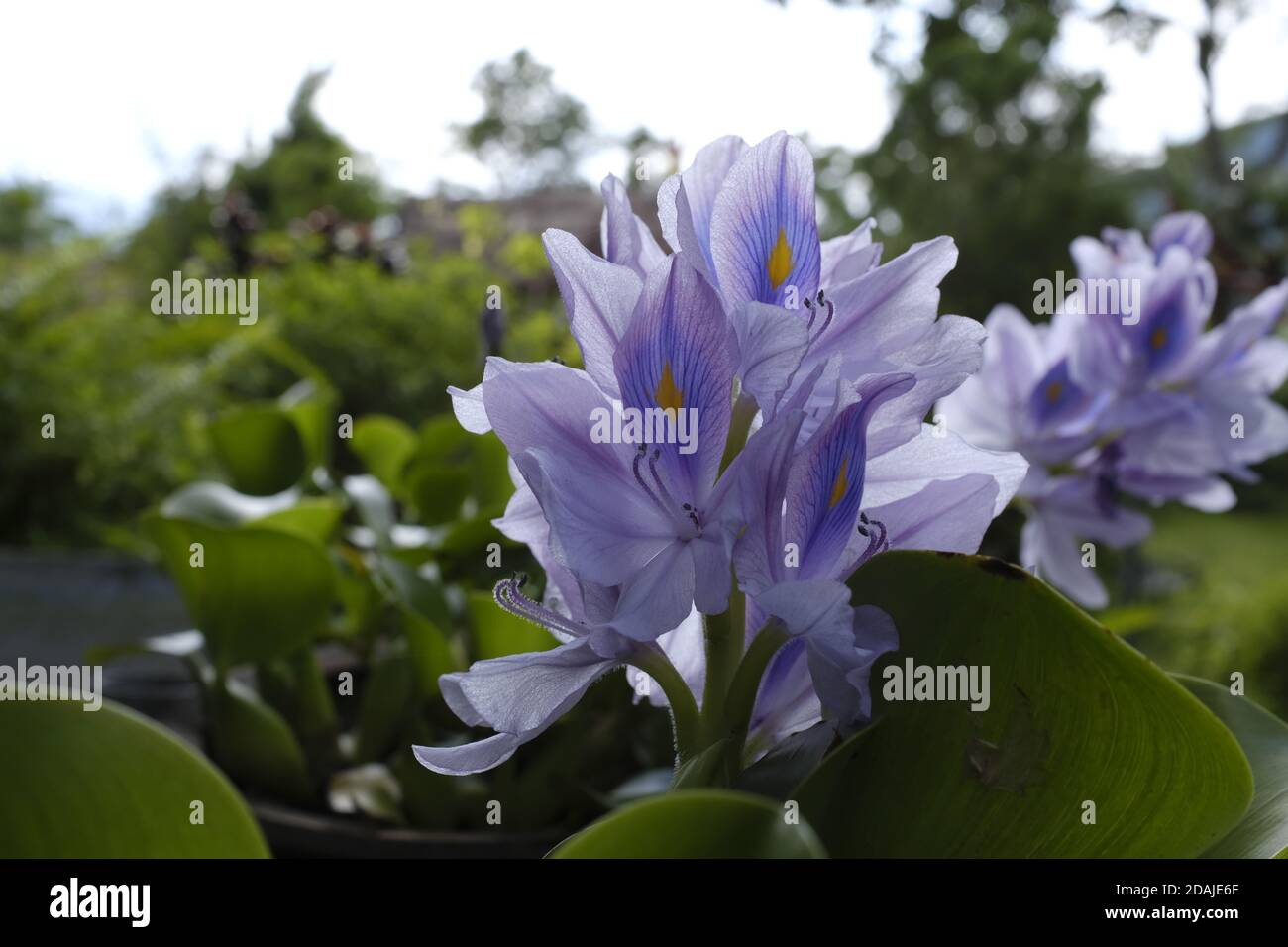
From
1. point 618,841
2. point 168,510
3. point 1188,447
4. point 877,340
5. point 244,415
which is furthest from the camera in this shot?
point 244,415

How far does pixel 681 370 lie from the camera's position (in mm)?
282

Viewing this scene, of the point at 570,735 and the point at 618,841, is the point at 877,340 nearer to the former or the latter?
the point at 618,841

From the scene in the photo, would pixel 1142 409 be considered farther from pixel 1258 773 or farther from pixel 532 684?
pixel 532 684

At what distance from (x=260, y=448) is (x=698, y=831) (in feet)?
2.75

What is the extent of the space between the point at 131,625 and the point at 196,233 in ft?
11.8

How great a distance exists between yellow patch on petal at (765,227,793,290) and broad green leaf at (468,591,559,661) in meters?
0.40

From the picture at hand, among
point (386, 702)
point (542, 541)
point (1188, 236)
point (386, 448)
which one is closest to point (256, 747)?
point (386, 702)

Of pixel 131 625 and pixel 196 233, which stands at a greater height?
pixel 196 233

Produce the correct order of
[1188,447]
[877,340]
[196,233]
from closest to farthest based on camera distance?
[877,340] < [1188,447] < [196,233]

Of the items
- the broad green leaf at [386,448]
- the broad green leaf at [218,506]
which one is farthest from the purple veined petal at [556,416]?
the broad green leaf at [386,448]

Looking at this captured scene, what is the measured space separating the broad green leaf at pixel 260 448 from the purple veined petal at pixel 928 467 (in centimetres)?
72

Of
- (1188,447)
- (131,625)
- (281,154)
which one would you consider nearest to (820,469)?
(1188,447)

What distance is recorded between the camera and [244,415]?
93 centimetres
